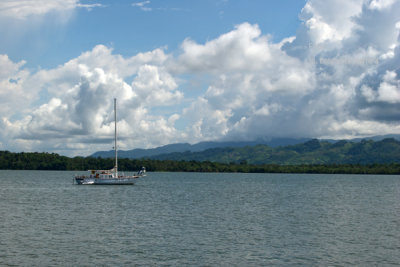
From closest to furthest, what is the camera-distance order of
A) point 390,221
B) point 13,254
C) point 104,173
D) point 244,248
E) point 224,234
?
point 13,254
point 244,248
point 224,234
point 390,221
point 104,173

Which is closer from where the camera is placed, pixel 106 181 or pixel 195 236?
pixel 195 236

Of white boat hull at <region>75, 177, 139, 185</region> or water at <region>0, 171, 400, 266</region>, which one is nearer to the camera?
water at <region>0, 171, 400, 266</region>

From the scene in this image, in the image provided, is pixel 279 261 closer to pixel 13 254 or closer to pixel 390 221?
pixel 13 254

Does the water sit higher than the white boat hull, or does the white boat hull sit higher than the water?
the white boat hull

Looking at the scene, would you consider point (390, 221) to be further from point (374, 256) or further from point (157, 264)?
point (157, 264)

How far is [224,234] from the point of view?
2201 inches

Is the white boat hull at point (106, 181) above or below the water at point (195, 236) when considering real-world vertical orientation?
above

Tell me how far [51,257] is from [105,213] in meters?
36.0

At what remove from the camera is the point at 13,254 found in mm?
43031

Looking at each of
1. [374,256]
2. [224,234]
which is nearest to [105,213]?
[224,234]

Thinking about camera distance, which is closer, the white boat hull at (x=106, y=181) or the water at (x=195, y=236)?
the water at (x=195, y=236)

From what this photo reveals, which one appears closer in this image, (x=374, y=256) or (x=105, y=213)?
(x=374, y=256)

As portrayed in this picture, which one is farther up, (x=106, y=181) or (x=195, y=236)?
(x=106, y=181)

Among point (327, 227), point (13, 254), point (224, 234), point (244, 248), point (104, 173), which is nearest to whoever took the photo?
point (13, 254)
